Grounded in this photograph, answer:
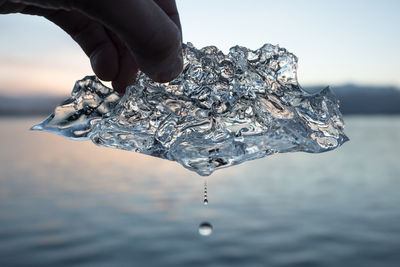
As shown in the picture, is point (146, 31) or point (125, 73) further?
point (125, 73)

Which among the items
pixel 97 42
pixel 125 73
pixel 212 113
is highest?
pixel 97 42

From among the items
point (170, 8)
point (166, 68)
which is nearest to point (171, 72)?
point (166, 68)

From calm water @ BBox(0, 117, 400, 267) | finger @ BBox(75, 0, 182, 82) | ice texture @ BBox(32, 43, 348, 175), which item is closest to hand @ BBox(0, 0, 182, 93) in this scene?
finger @ BBox(75, 0, 182, 82)

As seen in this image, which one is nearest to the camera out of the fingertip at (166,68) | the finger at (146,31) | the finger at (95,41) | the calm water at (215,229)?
the finger at (146,31)

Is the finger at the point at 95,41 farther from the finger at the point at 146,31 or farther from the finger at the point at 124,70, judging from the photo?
the finger at the point at 146,31

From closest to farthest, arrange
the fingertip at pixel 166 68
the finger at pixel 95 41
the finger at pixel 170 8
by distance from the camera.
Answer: the fingertip at pixel 166 68
the finger at pixel 170 8
the finger at pixel 95 41

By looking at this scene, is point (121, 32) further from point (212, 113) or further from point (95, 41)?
point (95, 41)

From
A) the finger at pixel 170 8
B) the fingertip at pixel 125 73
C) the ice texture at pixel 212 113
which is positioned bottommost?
the ice texture at pixel 212 113

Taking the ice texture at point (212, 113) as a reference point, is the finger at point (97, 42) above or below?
above

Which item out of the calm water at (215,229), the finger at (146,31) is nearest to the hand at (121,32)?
the finger at (146,31)
